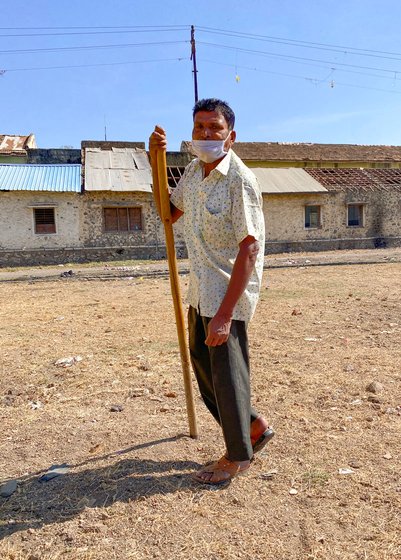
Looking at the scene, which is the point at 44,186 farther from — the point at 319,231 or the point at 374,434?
the point at 374,434

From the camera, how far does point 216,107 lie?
6.98 feet

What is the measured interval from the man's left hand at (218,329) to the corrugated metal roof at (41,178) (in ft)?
52.1

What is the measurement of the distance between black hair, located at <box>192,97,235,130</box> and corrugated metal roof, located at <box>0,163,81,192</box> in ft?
51.1

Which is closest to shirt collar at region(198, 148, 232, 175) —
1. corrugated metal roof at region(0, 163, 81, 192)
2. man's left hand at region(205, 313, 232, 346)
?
man's left hand at region(205, 313, 232, 346)

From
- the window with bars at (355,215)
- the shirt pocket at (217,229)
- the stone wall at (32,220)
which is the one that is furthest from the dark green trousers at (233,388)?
the window with bars at (355,215)

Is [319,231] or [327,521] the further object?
[319,231]

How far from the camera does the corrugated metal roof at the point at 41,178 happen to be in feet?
54.1

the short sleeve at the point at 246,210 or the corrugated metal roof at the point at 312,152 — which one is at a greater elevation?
the corrugated metal roof at the point at 312,152

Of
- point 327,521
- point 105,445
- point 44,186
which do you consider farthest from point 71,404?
point 44,186

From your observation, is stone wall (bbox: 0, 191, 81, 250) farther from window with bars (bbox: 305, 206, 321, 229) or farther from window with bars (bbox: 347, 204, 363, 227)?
window with bars (bbox: 347, 204, 363, 227)

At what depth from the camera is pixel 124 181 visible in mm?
17828

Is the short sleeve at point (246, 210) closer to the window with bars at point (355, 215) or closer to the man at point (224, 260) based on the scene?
the man at point (224, 260)

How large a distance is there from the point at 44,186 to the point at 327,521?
1672cm

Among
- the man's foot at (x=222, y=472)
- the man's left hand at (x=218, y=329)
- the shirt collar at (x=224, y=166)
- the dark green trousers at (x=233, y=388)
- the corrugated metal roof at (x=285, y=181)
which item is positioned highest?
the corrugated metal roof at (x=285, y=181)
